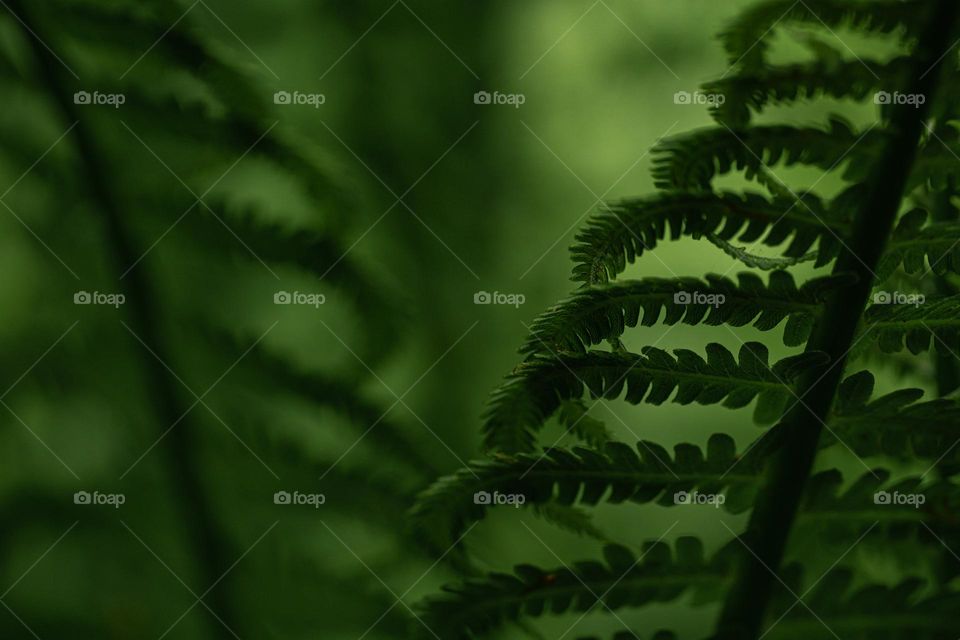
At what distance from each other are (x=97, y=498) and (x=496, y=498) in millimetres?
778

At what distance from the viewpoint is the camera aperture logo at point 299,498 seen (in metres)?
1.19

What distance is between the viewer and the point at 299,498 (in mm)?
1208

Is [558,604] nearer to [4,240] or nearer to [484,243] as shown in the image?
[484,243]

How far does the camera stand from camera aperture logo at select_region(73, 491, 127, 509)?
1185 millimetres

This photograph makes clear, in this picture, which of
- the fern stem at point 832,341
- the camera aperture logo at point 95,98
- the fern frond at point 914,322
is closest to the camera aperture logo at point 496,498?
the fern stem at point 832,341

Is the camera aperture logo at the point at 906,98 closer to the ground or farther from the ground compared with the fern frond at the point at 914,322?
farther from the ground

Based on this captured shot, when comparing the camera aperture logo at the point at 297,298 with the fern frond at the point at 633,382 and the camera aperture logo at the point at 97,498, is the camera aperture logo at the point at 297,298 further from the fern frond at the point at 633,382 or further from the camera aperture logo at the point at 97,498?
the fern frond at the point at 633,382

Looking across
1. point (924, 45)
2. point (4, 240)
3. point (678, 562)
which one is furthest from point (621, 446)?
point (4, 240)

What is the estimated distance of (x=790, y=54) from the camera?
4.71ft

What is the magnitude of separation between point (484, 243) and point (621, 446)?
2.46ft

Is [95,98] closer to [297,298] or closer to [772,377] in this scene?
[297,298]

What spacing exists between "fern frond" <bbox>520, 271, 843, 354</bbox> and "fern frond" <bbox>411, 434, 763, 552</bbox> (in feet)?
0.26

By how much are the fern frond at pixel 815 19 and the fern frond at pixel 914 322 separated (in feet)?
0.65

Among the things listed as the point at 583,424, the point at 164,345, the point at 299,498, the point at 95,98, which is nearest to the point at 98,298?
the point at 164,345
